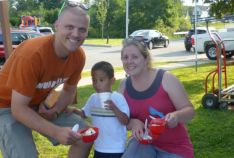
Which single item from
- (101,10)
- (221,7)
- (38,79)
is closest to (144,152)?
(38,79)

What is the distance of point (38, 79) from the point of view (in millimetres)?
3217

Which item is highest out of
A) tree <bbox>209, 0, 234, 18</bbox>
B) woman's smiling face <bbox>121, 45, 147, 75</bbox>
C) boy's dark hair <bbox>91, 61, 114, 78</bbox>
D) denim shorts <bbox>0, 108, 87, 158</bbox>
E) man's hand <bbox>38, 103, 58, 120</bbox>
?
tree <bbox>209, 0, 234, 18</bbox>

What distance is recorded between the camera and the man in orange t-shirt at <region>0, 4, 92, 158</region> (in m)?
3.06

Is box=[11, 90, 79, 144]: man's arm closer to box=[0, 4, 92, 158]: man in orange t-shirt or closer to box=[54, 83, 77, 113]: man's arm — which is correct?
box=[0, 4, 92, 158]: man in orange t-shirt

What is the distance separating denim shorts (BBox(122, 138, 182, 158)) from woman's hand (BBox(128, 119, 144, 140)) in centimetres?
15

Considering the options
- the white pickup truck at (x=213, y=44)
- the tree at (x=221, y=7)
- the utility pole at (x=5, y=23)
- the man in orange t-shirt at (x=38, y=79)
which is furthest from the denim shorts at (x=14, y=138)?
the white pickup truck at (x=213, y=44)

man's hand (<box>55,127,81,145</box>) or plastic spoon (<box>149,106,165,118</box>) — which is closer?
man's hand (<box>55,127,81,145</box>)

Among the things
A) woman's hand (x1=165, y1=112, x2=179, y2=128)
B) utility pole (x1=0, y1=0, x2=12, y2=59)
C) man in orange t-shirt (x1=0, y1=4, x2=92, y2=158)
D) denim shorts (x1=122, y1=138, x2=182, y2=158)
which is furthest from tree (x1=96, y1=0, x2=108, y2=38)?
woman's hand (x1=165, y1=112, x2=179, y2=128)

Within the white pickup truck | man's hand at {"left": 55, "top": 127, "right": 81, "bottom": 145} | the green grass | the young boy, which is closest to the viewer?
man's hand at {"left": 55, "top": 127, "right": 81, "bottom": 145}

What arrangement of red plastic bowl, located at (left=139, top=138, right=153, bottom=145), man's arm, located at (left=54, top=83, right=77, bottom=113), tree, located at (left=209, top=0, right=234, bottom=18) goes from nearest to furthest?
1. red plastic bowl, located at (left=139, top=138, right=153, bottom=145)
2. man's arm, located at (left=54, top=83, right=77, bottom=113)
3. tree, located at (left=209, top=0, right=234, bottom=18)

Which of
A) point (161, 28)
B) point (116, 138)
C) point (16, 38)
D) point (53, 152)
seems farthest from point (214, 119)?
point (161, 28)

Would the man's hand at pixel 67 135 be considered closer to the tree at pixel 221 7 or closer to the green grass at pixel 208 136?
the green grass at pixel 208 136

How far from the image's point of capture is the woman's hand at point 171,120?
10.0 ft

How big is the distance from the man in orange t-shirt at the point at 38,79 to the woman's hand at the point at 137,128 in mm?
464
